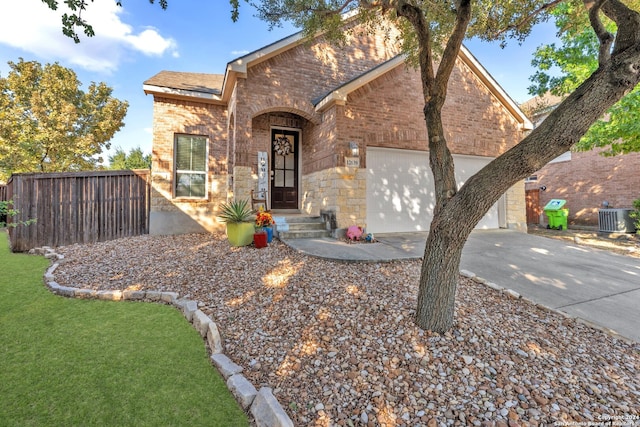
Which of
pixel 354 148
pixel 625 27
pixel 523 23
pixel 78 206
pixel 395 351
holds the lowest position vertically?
pixel 395 351

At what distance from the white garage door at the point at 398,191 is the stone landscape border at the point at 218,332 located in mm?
3414

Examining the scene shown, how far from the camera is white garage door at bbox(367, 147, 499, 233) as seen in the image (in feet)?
26.3

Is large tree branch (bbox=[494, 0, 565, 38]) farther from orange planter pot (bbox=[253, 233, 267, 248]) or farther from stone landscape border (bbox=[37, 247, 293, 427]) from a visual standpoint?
stone landscape border (bbox=[37, 247, 293, 427])

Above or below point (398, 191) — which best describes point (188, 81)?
above

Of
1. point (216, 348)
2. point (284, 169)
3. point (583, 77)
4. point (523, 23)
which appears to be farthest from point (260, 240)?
point (583, 77)

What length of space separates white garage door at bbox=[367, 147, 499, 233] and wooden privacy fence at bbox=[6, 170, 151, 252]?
270 inches

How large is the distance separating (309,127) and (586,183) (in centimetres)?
1363

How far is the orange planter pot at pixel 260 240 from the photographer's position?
240 inches

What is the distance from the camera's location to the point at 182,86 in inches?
354

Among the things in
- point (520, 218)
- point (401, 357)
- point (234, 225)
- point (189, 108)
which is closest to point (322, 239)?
point (234, 225)

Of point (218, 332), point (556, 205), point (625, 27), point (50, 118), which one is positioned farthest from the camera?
point (50, 118)

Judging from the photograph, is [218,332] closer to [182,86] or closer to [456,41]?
[456,41]

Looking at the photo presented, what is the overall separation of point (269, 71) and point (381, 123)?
3.61 meters

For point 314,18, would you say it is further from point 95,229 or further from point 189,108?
point 95,229
